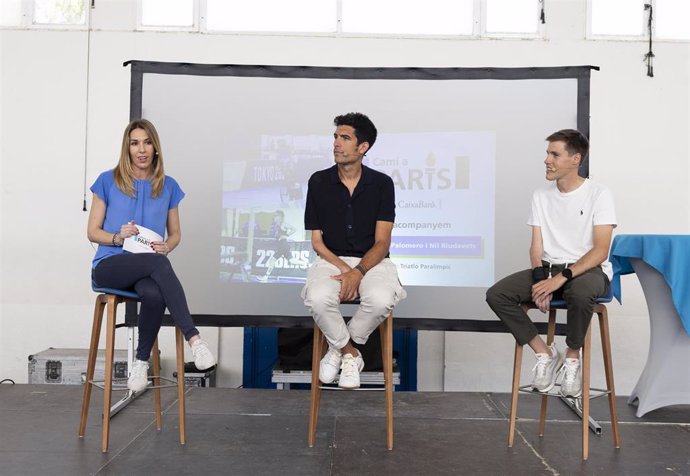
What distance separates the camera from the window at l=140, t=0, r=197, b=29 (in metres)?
4.58

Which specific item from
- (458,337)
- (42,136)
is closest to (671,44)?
(458,337)

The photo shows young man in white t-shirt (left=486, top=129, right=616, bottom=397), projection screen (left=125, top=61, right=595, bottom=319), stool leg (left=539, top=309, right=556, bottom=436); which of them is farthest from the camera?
projection screen (left=125, top=61, right=595, bottom=319)

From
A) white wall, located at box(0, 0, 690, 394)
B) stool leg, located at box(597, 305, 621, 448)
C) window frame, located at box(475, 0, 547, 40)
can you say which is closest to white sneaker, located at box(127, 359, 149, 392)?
stool leg, located at box(597, 305, 621, 448)

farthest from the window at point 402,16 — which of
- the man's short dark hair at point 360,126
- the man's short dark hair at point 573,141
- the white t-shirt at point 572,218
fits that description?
the white t-shirt at point 572,218

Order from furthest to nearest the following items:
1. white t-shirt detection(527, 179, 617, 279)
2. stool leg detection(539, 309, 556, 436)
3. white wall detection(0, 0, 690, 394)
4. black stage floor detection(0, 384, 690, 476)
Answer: white wall detection(0, 0, 690, 394), stool leg detection(539, 309, 556, 436), white t-shirt detection(527, 179, 617, 279), black stage floor detection(0, 384, 690, 476)

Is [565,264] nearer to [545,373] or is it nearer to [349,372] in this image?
[545,373]

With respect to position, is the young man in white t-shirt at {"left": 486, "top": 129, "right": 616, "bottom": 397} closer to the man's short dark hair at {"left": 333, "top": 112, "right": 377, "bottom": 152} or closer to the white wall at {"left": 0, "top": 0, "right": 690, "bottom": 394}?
the man's short dark hair at {"left": 333, "top": 112, "right": 377, "bottom": 152}

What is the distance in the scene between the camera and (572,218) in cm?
271

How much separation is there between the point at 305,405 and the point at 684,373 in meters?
1.81

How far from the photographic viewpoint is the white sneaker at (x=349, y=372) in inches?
97.0

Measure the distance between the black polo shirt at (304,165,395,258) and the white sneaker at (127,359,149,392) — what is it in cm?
88

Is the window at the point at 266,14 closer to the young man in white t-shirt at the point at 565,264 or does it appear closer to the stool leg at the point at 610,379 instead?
the young man in white t-shirt at the point at 565,264

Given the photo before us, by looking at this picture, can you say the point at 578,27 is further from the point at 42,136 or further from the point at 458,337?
the point at 42,136

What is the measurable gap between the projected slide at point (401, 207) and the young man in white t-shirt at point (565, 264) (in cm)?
99
